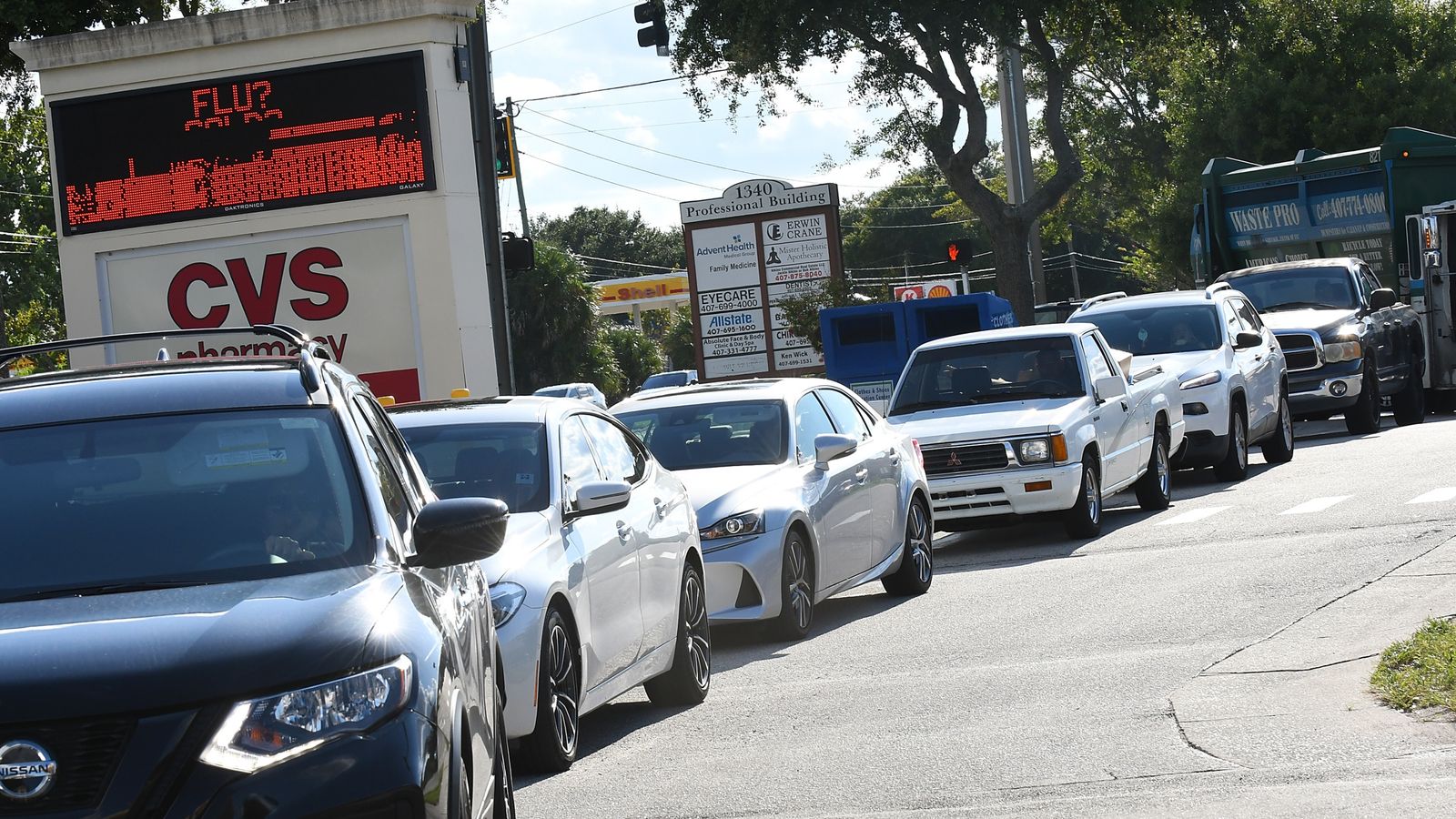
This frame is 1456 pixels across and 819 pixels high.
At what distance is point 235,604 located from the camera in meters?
4.38

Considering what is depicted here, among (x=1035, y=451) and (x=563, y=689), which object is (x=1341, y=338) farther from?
(x=563, y=689)

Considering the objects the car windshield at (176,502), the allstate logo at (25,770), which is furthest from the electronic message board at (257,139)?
the allstate logo at (25,770)

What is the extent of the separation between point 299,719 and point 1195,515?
13.1m

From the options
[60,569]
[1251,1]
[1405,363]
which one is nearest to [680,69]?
[1251,1]

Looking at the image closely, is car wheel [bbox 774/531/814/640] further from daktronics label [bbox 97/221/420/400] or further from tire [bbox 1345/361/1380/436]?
tire [bbox 1345/361/1380/436]

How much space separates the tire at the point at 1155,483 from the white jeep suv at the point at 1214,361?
848mm

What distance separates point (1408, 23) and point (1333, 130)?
3.07 meters

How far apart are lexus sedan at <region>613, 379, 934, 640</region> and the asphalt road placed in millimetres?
294

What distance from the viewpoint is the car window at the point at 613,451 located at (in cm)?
921

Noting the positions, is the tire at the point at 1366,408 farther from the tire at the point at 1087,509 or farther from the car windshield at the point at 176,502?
the car windshield at the point at 176,502

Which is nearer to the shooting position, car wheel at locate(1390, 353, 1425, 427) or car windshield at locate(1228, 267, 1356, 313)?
car windshield at locate(1228, 267, 1356, 313)

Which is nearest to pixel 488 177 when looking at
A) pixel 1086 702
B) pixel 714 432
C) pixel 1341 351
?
pixel 714 432

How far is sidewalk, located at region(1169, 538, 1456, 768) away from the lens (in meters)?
6.84

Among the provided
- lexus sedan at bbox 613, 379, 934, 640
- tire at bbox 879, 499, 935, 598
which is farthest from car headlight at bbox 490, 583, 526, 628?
tire at bbox 879, 499, 935, 598
